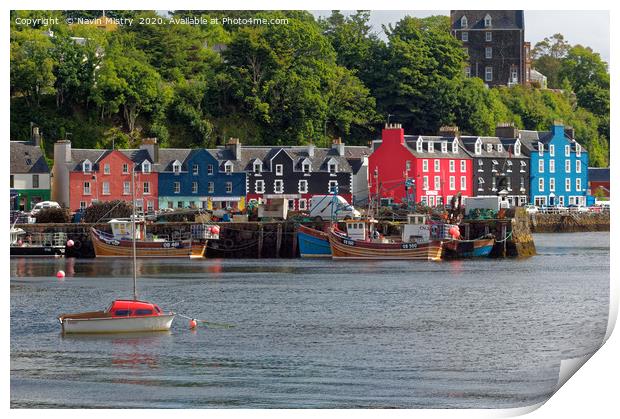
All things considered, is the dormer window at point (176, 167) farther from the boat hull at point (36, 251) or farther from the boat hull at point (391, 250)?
the boat hull at point (391, 250)

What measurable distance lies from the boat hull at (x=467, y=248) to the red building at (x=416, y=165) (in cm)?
508

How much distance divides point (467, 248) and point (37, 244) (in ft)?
35.3

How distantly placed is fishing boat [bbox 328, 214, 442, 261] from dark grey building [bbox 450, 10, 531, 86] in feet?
20.7

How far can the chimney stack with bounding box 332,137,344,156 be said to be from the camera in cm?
3662

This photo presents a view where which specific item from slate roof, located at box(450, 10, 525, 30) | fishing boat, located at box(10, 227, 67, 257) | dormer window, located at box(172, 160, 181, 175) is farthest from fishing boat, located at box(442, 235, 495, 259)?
fishing boat, located at box(10, 227, 67, 257)

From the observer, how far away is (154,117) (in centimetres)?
3572

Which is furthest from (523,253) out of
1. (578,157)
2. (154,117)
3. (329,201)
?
(154,117)

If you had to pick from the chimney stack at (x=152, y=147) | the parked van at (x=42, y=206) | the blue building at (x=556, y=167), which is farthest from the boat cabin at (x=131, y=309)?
the blue building at (x=556, y=167)

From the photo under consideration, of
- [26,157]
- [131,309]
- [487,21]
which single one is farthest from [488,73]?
[131,309]

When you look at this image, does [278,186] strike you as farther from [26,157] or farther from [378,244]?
[26,157]

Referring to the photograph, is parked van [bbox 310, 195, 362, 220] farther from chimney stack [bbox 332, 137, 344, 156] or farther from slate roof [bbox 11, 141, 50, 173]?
slate roof [bbox 11, 141, 50, 173]

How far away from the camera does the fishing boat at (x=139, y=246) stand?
102ft

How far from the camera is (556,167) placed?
40.8 metres
